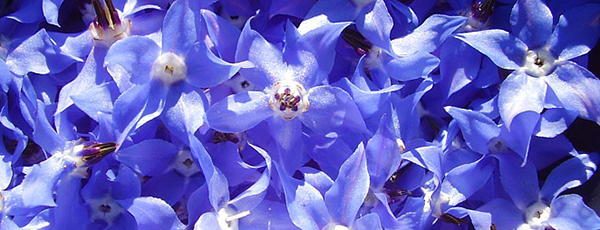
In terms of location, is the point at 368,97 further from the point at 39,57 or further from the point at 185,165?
the point at 39,57

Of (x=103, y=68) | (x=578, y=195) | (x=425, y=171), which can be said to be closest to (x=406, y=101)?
(x=425, y=171)

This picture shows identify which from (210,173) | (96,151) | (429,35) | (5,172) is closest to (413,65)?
(429,35)

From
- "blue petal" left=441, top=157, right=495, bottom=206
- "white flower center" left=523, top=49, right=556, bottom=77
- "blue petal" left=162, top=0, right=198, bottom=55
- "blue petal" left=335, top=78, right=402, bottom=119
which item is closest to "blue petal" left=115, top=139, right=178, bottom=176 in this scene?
"blue petal" left=162, top=0, right=198, bottom=55

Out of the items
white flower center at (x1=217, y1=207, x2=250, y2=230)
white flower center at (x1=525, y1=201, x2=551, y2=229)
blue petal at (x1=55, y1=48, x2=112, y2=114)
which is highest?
blue petal at (x1=55, y1=48, x2=112, y2=114)

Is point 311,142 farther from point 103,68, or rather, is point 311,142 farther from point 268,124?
point 103,68

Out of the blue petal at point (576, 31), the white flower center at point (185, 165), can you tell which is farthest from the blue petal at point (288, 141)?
the blue petal at point (576, 31)

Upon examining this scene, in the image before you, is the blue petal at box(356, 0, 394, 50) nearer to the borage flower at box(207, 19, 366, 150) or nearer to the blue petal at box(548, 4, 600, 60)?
the borage flower at box(207, 19, 366, 150)

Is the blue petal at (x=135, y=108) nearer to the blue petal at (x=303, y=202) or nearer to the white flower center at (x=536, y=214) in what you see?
the blue petal at (x=303, y=202)
